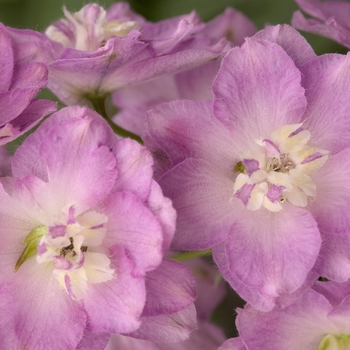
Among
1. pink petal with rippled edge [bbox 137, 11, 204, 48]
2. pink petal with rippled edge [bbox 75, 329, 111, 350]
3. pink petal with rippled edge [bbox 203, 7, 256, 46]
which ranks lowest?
pink petal with rippled edge [bbox 75, 329, 111, 350]

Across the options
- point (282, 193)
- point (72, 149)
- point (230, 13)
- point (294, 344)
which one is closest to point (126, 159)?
point (72, 149)

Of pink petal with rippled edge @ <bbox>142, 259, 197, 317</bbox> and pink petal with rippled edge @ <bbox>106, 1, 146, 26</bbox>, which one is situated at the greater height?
pink petal with rippled edge @ <bbox>106, 1, 146, 26</bbox>

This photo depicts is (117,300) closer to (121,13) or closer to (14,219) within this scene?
(14,219)

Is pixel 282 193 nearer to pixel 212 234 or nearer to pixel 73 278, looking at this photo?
pixel 212 234

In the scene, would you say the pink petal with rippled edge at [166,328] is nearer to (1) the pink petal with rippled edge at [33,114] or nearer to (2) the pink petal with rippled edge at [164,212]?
Answer: (2) the pink petal with rippled edge at [164,212]

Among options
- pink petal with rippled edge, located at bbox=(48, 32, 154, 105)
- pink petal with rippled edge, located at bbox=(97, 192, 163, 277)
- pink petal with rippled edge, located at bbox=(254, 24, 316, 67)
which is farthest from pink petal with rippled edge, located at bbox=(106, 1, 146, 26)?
pink petal with rippled edge, located at bbox=(97, 192, 163, 277)

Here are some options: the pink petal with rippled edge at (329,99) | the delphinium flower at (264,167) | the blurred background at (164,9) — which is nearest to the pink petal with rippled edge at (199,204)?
the delphinium flower at (264,167)

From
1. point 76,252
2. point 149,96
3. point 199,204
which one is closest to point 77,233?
point 76,252

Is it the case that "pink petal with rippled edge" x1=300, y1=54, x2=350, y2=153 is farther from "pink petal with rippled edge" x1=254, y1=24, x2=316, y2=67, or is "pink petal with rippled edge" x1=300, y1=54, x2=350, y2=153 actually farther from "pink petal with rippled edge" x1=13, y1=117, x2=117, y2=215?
"pink petal with rippled edge" x1=13, y1=117, x2=117, y2=215
